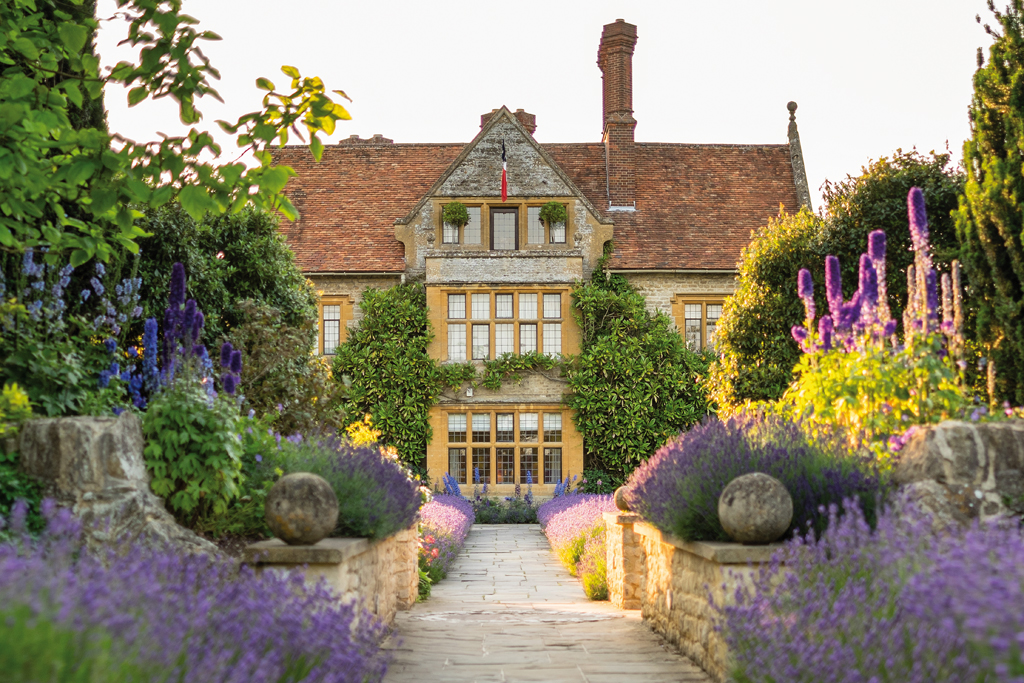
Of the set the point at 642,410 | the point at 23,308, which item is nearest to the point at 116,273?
the point at 23,308

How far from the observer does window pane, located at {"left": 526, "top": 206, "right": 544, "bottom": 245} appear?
2073 centimetres

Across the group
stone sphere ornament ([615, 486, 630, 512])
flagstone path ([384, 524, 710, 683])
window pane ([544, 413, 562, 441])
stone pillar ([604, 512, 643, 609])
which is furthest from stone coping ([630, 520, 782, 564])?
window pane ([544, 413, 562, 441])

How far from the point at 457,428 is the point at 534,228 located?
→ 4.70 meters

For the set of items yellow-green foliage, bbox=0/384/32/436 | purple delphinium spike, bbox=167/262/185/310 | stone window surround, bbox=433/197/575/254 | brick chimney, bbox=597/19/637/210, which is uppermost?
brick chimney, bbox=597/19/637/210

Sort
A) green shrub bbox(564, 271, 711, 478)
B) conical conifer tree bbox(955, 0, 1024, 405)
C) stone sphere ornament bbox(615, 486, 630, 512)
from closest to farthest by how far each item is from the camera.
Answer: stone sphere ornament bbox(615, 486, 630, 512), conical conifer tree bbox(955, 0, 1024, 405), green shrub bbox(564, 271, 711, 478)

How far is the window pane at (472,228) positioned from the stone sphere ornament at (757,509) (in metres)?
16.1

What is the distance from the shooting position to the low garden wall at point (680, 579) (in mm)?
4961

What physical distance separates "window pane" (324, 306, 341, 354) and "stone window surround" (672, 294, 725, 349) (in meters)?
7.43

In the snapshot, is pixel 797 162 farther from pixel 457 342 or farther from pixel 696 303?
pixel 457 342

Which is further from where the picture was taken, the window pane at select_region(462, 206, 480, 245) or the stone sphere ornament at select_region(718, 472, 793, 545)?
the window pane at select_region(462, 206, 480, 245)

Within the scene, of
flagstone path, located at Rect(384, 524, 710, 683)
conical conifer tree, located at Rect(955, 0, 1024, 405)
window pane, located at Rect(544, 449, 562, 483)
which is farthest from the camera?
window pane, located at Rect(544, 449, 562, 483)

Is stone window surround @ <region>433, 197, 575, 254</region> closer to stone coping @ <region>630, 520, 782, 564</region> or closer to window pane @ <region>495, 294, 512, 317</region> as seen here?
window pane @ <region>495, 294, 512, 317</region>

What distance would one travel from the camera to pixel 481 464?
816 inches

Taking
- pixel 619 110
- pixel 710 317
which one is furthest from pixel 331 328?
pixel 619 110
